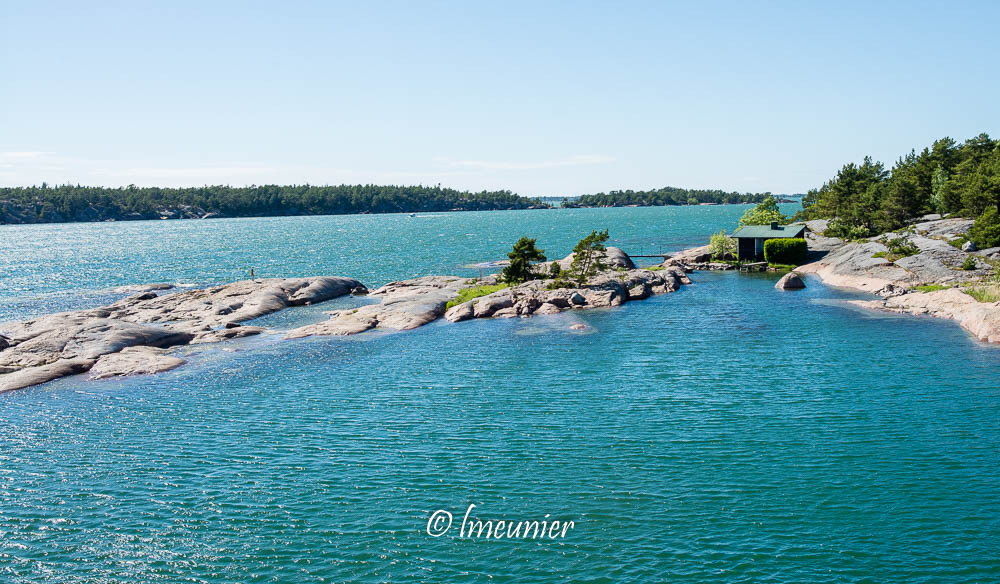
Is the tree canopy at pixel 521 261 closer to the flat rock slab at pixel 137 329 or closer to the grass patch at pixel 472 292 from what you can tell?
the grass patch at pixel 472 292

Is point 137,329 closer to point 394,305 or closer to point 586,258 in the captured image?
point 394,305

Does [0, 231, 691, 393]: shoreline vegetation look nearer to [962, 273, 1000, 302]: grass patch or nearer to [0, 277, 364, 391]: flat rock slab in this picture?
[0, 277, 364, 391]: flat rock slab

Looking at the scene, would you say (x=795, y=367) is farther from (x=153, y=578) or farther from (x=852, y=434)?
(x=153, y=578)

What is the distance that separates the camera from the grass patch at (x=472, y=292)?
7325cm

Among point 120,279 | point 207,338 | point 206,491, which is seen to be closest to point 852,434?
point 206,491

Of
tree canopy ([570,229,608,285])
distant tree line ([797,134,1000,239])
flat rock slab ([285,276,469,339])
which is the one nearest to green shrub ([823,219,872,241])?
distant tree line ([797,134,1000,239])

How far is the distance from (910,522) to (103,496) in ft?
108

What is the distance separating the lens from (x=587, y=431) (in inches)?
1368

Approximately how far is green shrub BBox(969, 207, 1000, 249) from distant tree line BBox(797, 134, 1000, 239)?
150 inches

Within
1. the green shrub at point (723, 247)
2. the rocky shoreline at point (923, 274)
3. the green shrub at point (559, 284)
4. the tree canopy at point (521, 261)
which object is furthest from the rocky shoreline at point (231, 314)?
the rocky shoreline at point (923, 274)

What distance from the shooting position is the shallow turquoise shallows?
919 inches

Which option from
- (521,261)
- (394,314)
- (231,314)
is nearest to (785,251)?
(521,261)

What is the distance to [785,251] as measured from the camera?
100438 mm

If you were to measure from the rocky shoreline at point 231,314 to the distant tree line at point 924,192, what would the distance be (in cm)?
3958
